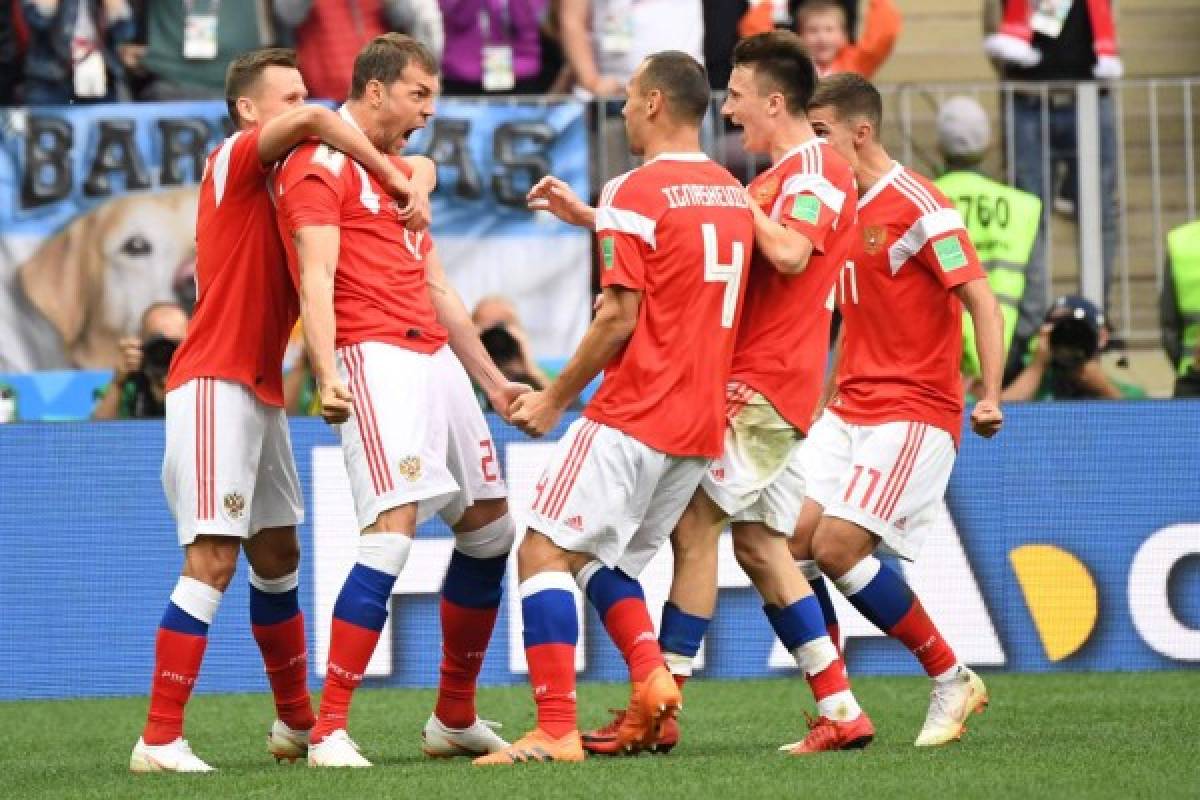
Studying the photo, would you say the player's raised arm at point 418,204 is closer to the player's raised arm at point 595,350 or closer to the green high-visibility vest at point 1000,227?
the player's raised arm at point 595,350

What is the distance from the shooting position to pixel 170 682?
8.44 m

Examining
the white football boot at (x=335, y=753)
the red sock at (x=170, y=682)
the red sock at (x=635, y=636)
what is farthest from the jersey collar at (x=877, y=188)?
the red sock at (x=170, y=682)

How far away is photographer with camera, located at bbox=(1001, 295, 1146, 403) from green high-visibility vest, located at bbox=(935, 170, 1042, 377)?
69 centimetres

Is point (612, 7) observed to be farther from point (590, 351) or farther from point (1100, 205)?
point (590, 351)

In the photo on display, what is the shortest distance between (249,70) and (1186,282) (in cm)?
628

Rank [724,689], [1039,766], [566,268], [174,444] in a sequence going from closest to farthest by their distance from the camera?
[1039,766] → [174,444] → [724,689] → [566,268]

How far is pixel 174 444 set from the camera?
8.56 meters

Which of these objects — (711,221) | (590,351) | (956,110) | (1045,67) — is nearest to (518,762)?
(590,351)

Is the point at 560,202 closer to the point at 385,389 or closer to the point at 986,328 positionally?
the point at 385,389

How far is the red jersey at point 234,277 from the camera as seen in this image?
336 inches

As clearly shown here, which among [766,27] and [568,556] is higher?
[766,27]

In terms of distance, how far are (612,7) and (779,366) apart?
619 centimetres

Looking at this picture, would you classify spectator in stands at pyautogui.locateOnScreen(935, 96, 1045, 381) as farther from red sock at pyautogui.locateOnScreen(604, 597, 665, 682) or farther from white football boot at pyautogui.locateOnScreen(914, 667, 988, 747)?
red sock at pyautogui.locateOnScreen(604, 597, 665, 682)

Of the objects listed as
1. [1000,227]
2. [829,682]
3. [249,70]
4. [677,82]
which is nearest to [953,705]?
[829,682]
